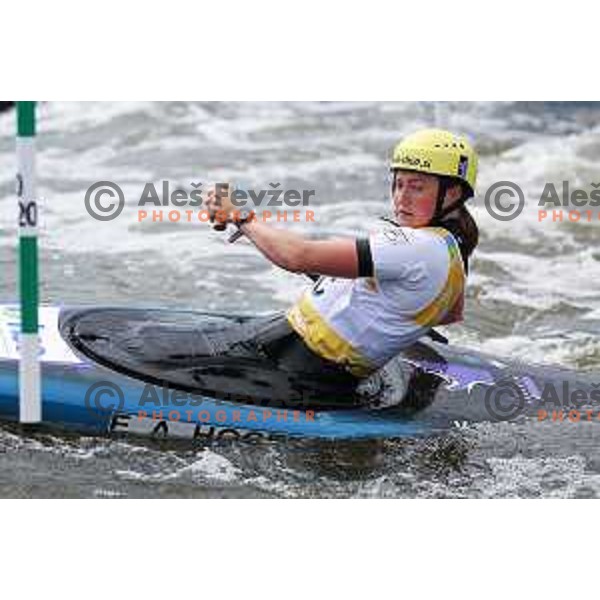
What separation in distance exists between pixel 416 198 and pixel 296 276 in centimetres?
330

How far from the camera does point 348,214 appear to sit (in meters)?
9.64

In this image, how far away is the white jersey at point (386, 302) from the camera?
4.80m

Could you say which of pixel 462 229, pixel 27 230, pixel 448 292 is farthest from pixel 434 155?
pixel 27 230

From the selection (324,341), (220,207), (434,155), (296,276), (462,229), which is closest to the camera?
(220,207)

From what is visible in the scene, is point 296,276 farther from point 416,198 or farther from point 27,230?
point 27,230

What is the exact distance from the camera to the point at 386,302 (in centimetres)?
494

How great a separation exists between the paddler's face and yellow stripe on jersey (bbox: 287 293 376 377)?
0.46 m

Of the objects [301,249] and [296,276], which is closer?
[301,249]

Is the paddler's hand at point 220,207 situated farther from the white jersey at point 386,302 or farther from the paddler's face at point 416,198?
the paddler's face at point 416,198

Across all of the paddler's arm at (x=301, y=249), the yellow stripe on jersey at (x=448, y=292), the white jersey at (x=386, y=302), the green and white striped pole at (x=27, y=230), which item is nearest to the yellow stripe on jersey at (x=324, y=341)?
the white jersey at (x=386, y=302)

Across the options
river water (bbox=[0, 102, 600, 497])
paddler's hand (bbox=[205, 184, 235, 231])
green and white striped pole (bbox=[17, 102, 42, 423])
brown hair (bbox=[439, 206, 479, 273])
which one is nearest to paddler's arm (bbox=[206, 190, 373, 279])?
paddler's hand (bbox=[205, 184, 235, 231])

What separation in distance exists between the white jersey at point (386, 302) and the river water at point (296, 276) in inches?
13.5

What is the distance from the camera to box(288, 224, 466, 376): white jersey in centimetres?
480

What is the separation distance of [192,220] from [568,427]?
4.15m
